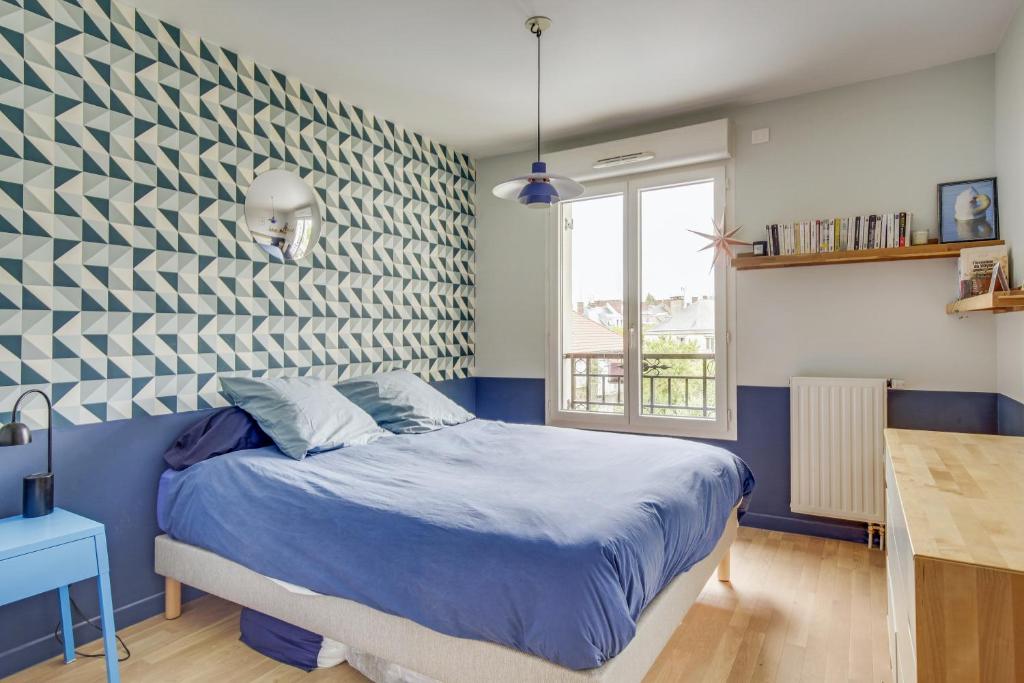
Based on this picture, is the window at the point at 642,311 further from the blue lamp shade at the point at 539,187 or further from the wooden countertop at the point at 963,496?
the wooden countertop at the point at 963,496

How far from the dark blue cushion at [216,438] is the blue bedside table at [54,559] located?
0.49 m

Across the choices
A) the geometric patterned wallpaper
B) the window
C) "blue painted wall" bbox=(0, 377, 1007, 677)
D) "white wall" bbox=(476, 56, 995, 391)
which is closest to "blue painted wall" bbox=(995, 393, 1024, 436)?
"blue painted wall" bbox=(0, 377, 1007, 677)

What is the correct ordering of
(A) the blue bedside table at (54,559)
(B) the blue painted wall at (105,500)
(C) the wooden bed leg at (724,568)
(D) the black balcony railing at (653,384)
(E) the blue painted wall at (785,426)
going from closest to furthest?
(A) the blue bedside table at (54,559) → (B) the blue painted wall at (105,500) → (C) the wooden bed leg at (724,568) → (E) the blue painted wall at (785,426) → (D) the black balcony railing at (653,384)

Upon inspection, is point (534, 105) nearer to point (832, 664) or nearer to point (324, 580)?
point (324, 580)

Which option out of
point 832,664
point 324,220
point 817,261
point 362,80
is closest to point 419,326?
point 324,220

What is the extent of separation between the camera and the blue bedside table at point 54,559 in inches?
68.7

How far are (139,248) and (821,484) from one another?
381 cm

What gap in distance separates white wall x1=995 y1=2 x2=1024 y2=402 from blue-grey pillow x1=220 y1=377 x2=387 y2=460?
307 cm

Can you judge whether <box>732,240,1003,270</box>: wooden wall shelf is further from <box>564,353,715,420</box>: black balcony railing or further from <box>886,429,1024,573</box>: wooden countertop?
<box>886,429,1024,573</box>: wooden countertop

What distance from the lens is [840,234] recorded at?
10.7ft

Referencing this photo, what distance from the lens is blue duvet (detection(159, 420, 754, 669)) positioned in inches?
57.9

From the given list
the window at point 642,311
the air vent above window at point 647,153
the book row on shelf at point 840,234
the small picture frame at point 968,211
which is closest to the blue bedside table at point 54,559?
the window at point 642,311

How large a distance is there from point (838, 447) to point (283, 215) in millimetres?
3446

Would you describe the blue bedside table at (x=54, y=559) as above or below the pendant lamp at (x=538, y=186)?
below
